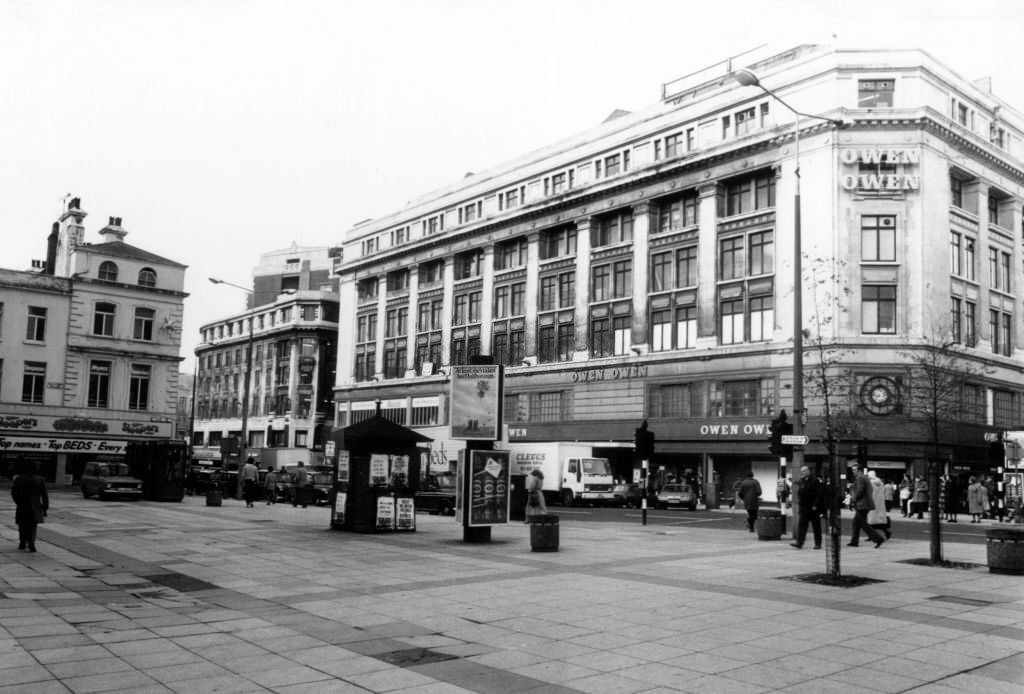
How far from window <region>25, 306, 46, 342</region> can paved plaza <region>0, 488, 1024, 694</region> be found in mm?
34508

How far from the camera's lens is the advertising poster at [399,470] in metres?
21.8

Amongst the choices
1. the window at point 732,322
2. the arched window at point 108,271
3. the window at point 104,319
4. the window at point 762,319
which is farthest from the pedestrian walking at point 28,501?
the arched window at point 108,271

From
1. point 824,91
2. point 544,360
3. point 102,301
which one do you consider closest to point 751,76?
point 824,91

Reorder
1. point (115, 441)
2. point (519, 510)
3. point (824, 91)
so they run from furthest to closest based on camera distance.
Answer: point (115, 441), point (824, 91), point (519, 510)

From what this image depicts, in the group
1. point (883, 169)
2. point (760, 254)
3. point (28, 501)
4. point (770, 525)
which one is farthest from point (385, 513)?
point (883, 169)

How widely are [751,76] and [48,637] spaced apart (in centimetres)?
1943

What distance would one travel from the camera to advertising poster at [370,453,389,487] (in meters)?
21.7

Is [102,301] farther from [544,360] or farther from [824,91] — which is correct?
[824,91]

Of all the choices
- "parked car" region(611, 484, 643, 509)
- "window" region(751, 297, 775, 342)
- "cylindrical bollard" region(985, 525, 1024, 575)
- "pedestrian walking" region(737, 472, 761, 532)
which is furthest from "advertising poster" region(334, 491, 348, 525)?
"window" region(751, 297, 775, 342)

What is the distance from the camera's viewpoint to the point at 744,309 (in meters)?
46.4

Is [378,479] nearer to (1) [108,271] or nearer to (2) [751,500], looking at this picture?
(2) [751,500]

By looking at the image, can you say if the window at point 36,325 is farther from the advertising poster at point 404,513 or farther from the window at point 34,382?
the advertising poster at point 404,513

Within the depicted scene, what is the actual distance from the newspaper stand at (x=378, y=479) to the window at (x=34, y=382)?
33.2 m

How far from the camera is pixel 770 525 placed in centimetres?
2155
